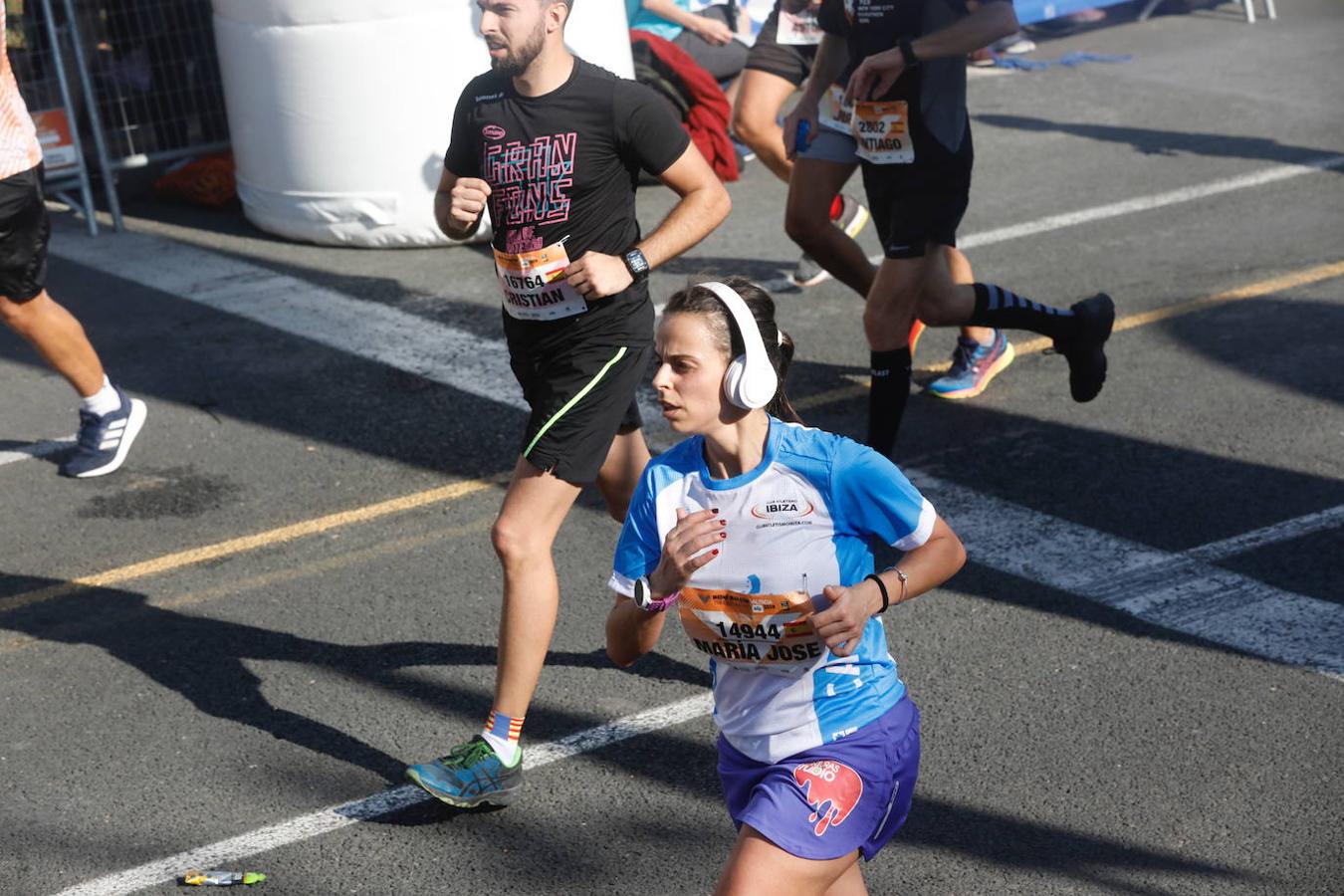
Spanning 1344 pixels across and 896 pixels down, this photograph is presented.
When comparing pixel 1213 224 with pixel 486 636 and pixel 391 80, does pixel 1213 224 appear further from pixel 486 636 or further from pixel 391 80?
pixel 486 636

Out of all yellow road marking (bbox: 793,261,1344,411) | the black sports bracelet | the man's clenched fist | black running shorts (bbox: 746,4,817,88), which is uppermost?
the man's clenched fist

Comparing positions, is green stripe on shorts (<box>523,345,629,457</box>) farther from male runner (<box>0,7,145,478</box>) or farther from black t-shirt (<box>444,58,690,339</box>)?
male runner (<box>0,7,145,478</box>)

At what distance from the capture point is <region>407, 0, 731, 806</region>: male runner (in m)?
4.43

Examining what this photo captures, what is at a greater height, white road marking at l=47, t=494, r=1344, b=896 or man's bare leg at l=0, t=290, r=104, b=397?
man's bare leg at l=0, t=290, r=104, b=397

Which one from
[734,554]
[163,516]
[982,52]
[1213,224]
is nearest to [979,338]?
[1213,224]

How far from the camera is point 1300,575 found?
557 cm

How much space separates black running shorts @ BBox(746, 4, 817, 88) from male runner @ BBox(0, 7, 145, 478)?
3800 millimetres

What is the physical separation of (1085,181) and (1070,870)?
7.37 meters

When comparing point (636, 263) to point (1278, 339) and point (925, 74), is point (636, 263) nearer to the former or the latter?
point (925, 74)

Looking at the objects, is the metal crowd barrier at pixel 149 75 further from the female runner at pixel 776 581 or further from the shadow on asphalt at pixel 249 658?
the female runner at pixel 776 581

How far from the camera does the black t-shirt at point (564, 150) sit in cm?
452

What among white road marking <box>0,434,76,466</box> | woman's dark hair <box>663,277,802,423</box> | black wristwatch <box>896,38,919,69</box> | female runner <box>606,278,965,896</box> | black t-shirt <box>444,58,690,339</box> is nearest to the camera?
female runner <box>606,278,965,896</box>

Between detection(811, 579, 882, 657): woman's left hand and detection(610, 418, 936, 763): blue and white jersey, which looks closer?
detection(811, 579, 882, 657): woman's left hand

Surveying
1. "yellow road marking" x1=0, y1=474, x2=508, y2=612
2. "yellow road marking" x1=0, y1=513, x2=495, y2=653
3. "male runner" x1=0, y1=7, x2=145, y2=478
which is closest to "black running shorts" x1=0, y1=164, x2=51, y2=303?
"male runner" x1=0, y1=7, x2=145, y2=478
